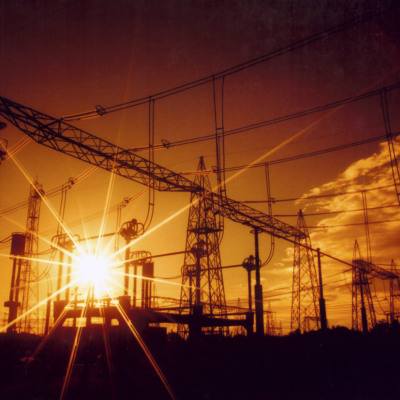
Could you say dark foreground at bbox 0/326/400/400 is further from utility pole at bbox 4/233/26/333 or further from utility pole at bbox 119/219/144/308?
utility pole at bbox 4/233/26/333

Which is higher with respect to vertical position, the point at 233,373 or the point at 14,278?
the point at 14,278

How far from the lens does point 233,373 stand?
13.8 m

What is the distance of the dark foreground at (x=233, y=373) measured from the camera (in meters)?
12.4

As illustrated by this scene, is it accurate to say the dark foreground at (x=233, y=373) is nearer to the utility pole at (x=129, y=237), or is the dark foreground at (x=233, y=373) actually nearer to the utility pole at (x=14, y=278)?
the utility pole at (x=129, y=237)

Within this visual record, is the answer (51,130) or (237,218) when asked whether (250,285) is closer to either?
(237,218)

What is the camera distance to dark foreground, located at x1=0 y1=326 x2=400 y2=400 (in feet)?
40.8

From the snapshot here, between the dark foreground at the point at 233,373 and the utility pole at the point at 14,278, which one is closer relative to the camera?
the dark foreground at the point at 233,373

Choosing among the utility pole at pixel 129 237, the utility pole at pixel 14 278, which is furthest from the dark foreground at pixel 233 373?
the utility pole at pixel 14 278

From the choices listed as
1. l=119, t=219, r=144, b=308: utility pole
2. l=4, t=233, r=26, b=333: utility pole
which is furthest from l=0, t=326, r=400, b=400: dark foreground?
l=4, t=233, r=26, b=333: utility pole

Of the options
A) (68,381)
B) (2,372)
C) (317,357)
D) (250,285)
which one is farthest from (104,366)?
(250,285)

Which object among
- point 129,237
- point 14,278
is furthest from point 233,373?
point 14,278

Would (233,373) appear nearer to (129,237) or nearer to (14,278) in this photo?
(129,237)

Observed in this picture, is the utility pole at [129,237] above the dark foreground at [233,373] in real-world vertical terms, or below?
above

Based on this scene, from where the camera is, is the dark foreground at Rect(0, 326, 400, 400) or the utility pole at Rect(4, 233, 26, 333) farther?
the utility pole at Rect(4, 233, 26, 333)
